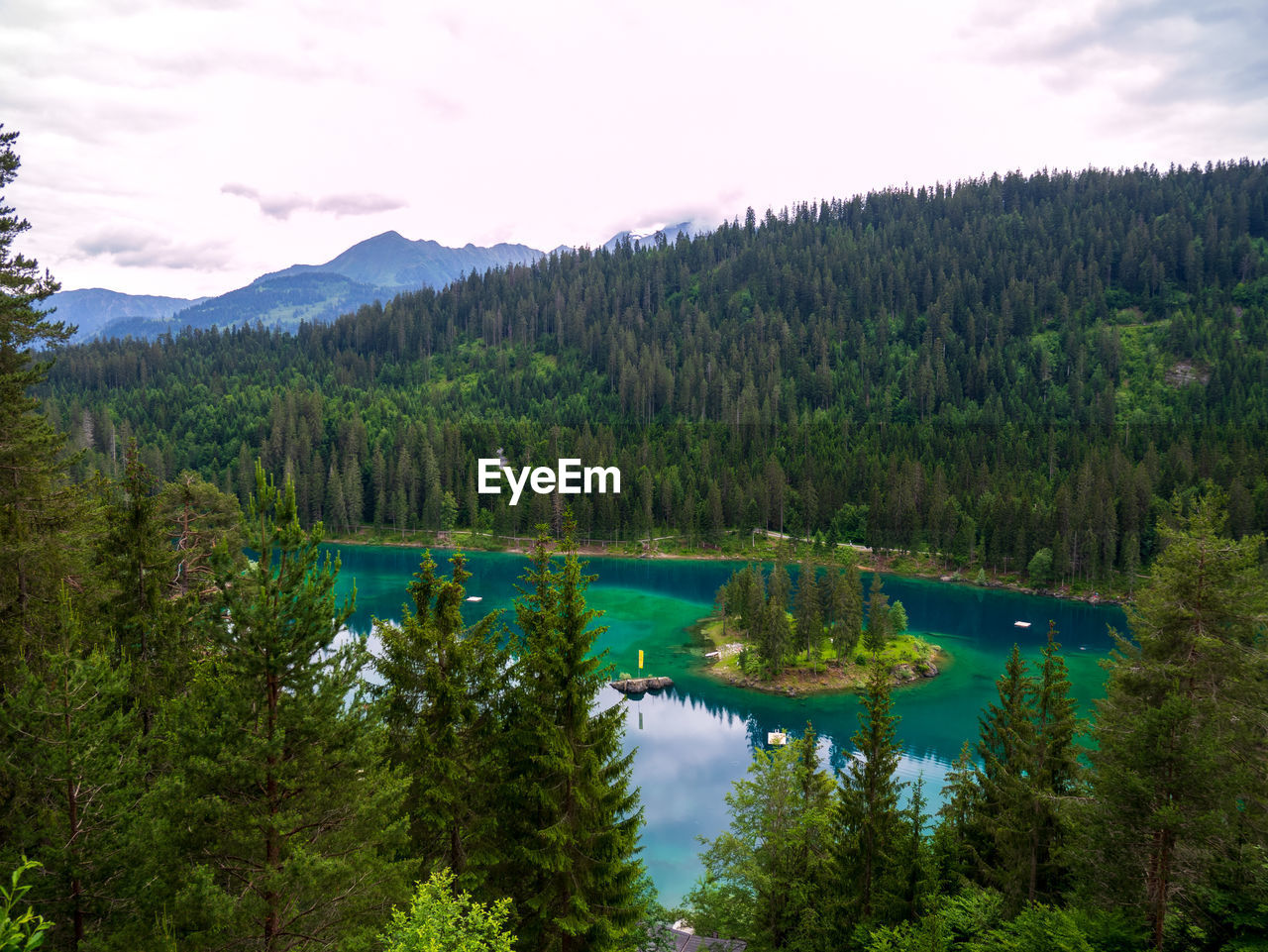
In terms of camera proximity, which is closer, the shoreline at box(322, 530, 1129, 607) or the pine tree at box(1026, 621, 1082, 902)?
the pine tree at box(1026, 621, 1082, 902)

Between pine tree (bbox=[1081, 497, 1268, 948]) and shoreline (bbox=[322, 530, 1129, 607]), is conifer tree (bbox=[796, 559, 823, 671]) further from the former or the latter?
pine tree (bbox=[1081, 497, 1268, 948])

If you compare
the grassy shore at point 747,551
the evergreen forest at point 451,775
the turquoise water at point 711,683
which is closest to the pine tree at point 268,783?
the evergreen forest at point 451,775

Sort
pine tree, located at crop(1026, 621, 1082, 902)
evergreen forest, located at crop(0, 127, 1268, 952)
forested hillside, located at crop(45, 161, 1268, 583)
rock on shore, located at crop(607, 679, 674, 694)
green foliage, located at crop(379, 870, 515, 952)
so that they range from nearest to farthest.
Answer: green foliage, located at crop(379, 870, 515, 952), evergreen forest, located at crop(0, 127, 1268, 952), pine tree, located at crop(1026, 621, 1082, 902), rock on shore, located at crop(607, 679, 674, 694), forested hillside, located at crop(45, 161, 1268, 583)

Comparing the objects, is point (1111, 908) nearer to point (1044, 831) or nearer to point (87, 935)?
point (1044, 831)

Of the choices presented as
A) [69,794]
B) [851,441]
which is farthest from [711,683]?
[851,441]

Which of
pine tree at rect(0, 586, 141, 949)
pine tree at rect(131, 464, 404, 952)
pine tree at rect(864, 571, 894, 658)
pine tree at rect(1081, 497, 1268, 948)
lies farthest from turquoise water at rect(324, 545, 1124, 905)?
pine tree at rect(0, 586, 141, 949)
